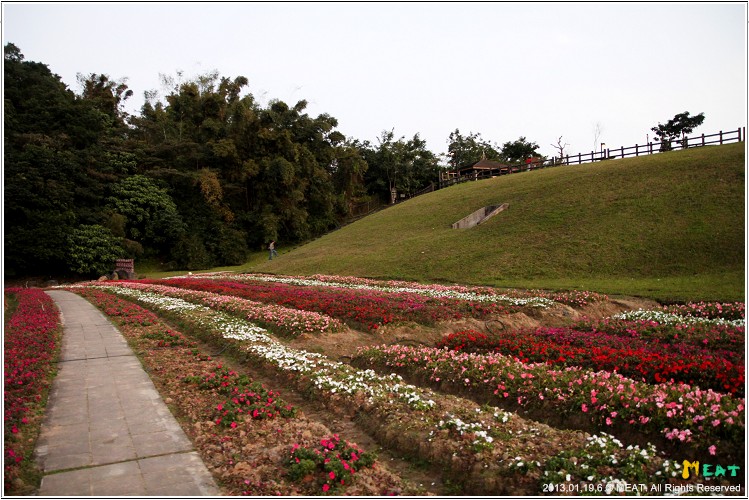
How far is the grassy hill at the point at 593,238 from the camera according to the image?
902 inches

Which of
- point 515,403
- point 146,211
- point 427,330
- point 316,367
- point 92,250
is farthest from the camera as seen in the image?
point 146,211

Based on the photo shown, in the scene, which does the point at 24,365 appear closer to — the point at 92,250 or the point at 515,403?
the point at 515,403

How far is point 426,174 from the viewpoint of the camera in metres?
79.1

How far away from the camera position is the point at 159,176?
53688 millimetres

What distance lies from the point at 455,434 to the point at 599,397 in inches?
88.1

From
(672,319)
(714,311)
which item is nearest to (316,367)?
(672,319)

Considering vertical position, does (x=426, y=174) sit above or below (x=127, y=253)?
above

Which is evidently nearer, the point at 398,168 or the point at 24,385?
the point at 24,385

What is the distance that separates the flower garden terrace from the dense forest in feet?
116

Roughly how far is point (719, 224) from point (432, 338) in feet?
70.4

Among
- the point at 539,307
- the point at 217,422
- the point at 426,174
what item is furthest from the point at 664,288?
the point at 426,174

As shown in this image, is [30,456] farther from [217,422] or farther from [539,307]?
[539,307]

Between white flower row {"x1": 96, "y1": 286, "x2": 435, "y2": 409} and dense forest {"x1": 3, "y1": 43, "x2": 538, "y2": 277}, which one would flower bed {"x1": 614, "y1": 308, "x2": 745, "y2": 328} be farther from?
dense forest {"x1": 3, "y1": 43, "x2": 538, "y2": 277}

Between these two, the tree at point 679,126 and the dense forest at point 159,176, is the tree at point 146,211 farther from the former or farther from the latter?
the tree at point 679,126
